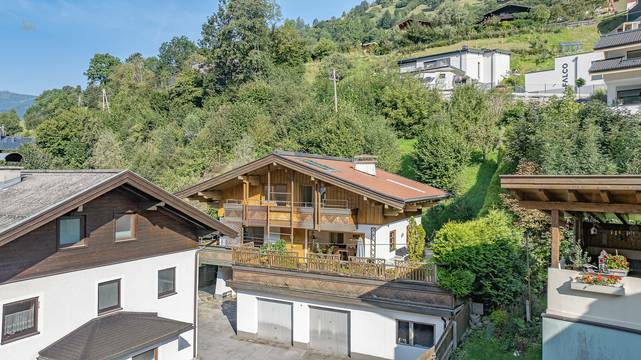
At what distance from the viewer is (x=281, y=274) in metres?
18.1

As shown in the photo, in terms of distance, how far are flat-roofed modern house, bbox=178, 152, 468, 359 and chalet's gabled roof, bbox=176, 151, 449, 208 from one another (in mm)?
56

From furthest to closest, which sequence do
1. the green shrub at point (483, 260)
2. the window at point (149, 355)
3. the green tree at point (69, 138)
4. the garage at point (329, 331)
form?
1. the green tree at point (69, 138)
2. the garage at point (329, 331)
3. the green shrub at point (483, 260)
4. the window at point (149, 355)

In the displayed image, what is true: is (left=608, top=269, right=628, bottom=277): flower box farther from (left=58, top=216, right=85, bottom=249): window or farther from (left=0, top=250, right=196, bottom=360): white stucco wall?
(left=58, top=216, right=85, bottom=249): window

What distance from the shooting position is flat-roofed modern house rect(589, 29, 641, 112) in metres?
26.9

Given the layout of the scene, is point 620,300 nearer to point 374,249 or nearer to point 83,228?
point 374,249

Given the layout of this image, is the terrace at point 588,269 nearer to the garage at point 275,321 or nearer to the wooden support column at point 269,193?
the garage at point 275,321

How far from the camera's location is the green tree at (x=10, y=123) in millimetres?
79188

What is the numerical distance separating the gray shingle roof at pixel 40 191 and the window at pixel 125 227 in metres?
1.54

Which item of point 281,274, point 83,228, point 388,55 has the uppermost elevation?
point 388,55

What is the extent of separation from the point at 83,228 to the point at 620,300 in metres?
13.2

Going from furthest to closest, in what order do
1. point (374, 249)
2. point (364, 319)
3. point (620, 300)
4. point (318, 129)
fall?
point (318, 129) → point (374, 249) → point (364, 319) → point (620, 300)

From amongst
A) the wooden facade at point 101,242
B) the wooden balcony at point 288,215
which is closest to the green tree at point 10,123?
the wooden balcony at point 288,215

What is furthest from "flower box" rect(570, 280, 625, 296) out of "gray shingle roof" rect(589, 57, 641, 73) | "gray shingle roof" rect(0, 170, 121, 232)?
"gray shingle roof" rect(589, 57, 641, 73)

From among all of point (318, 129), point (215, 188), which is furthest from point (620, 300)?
point (318, 129)
